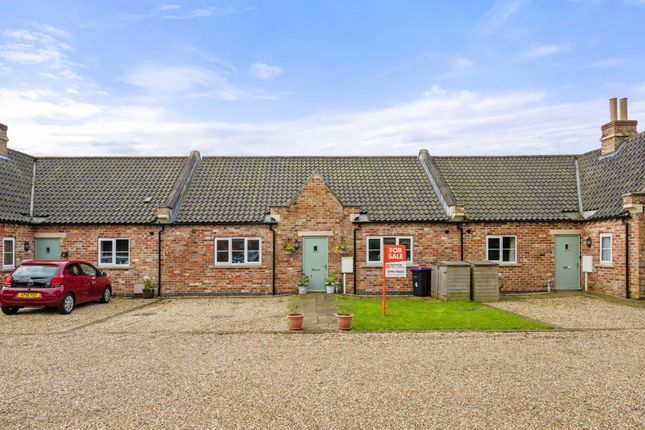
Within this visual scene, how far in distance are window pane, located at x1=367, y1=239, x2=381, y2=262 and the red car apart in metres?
11.0

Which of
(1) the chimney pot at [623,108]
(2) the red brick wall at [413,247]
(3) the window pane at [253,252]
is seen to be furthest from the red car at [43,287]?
(1) the chimney pot at [623,108]

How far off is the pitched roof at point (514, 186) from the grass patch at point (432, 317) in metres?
5.81

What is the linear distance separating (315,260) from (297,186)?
13.6 feet

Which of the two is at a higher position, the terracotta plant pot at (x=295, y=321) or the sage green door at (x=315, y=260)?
the sage green door at (x=315, y=260)

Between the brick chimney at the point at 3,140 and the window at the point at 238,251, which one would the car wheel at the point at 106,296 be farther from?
the brick chimney at the point at 3,140

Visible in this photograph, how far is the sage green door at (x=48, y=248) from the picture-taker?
70.3 feet

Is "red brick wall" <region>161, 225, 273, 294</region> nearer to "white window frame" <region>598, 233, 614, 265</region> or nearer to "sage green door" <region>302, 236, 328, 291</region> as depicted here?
"sage green door" <region>302, 236, 328, 291</region>

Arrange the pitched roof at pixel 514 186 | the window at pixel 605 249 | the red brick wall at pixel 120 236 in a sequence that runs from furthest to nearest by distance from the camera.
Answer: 1. the pitched roof at pixel 514 186
2. the red brick wall at pixel 120 236
3. the window at pixel 605 249

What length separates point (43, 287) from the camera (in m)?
15.3

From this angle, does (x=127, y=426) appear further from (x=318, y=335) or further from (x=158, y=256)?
(x=158, y=256)

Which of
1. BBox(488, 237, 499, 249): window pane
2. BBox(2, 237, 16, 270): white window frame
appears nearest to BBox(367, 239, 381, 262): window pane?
BBox(488, 237, 499, 249): window pane

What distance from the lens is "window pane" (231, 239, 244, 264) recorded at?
2133 centimetres

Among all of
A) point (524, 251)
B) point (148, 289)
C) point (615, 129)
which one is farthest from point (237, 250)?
point (615, 129)

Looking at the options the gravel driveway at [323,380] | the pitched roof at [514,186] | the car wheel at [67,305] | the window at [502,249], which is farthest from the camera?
the pitched roof at [514,186]
